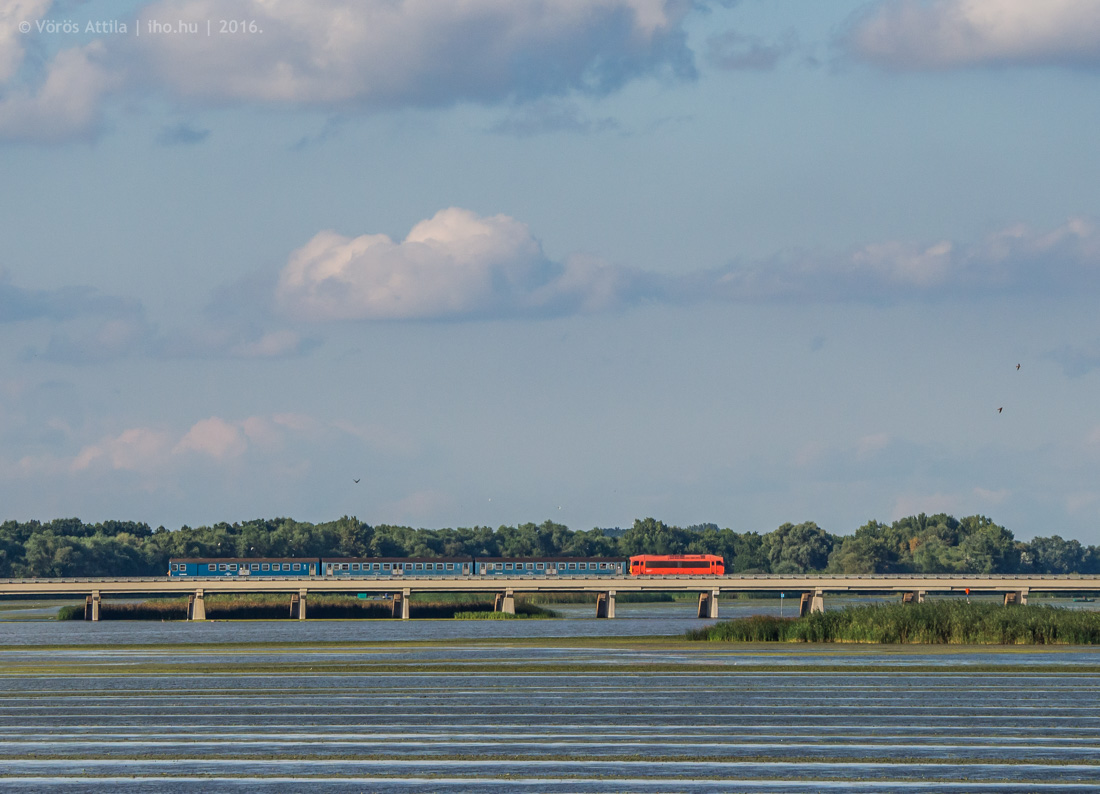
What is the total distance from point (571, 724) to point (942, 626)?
46834mm

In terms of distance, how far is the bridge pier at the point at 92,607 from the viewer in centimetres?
18212

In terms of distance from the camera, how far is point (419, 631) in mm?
127812

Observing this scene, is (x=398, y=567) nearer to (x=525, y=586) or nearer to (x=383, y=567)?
(x=383, y=567)

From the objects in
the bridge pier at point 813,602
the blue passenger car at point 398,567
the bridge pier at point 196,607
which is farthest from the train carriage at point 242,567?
the bridge pier at point 813,602

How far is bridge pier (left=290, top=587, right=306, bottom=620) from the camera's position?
180438mm

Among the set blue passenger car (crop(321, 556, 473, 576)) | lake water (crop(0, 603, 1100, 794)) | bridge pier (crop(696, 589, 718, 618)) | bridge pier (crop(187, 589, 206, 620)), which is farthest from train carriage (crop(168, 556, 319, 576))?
lake water (crop(0, 603, 1100, 794))

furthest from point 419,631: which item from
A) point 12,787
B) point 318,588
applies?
point 12,787

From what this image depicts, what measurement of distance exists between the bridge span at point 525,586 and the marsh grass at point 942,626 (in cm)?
9293

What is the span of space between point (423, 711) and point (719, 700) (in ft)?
30.9

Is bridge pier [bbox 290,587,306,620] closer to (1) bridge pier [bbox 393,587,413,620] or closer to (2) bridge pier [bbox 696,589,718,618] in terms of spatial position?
(1) bridge pier [bbox 393,587,413,620]

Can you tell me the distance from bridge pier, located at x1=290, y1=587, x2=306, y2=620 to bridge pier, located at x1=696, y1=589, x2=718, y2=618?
1952 inches

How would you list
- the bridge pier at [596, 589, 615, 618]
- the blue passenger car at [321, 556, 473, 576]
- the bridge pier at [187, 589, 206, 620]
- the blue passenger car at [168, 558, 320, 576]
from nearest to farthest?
the bridge pier at [596, 589, 615, 618] < the bridge pier at [187, 589, 206, 620] < the blue passenger car at [168, 558, 320, 576] < the blue passenger car at [321, 556, 473, 576]

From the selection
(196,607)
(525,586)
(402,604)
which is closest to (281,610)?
(196,607)

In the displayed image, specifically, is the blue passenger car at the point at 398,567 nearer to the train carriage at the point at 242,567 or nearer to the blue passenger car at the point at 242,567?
the blue passenger car at the point at 242,567
